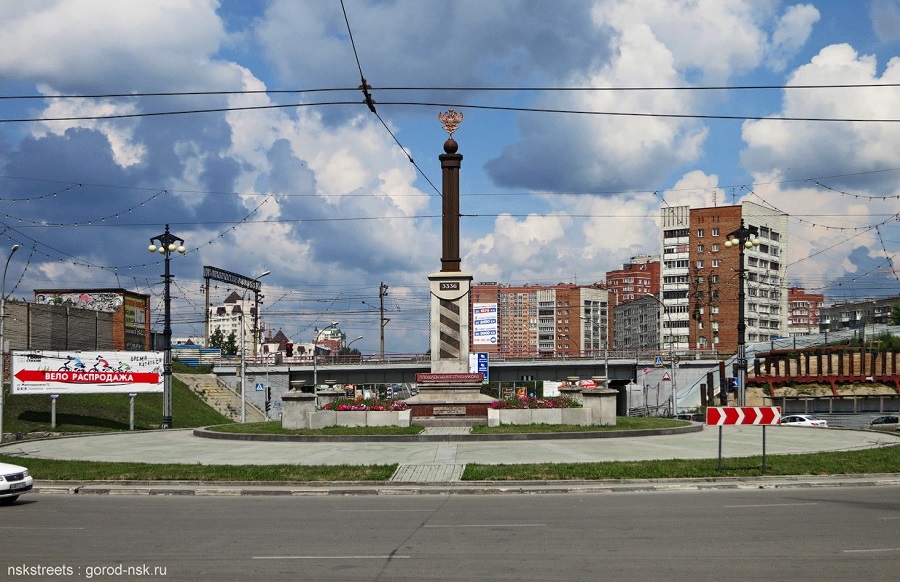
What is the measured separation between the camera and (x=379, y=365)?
8319 cm

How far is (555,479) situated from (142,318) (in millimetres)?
71833

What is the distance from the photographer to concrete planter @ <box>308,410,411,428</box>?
34.8 metres

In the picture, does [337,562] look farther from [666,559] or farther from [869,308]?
[869,308]

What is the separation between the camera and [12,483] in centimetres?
1792

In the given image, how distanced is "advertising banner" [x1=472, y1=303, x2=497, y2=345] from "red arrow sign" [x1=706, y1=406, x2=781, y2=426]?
36.3 metres

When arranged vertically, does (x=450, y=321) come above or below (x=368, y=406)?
above

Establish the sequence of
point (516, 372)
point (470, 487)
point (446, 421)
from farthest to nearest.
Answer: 1. point (516, 372)
2. point (446, 421)
3. point (470, 487)

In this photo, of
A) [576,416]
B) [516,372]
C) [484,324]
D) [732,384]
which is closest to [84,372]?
[484,324]

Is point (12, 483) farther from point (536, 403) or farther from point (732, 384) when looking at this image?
point (732, 384)

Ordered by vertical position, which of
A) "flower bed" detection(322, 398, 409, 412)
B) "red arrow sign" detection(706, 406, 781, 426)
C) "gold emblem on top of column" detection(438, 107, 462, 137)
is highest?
"gold emblem on top of column" detection(438, 107, 462, 137)

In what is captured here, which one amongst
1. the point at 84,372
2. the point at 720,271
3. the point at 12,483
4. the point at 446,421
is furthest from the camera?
the point at 720,271

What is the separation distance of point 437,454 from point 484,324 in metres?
33.1

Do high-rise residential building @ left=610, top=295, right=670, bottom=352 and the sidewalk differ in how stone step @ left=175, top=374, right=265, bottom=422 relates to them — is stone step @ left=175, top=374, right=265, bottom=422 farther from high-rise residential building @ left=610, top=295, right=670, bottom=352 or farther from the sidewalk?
high-rise residential building @ left=610, top=295, right=670, bottom=352

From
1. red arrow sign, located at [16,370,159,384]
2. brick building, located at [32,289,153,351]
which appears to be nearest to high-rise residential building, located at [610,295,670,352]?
brick building, located at [32,289,153,351]
